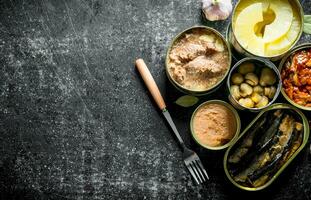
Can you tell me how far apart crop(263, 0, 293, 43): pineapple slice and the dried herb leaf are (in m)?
0.45

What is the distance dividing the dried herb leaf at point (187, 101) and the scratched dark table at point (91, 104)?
0.04 m

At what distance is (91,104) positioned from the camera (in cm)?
216

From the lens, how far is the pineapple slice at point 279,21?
6.20ft

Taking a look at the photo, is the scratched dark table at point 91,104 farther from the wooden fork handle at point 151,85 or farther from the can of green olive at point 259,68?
the can of green olive at point 259,68

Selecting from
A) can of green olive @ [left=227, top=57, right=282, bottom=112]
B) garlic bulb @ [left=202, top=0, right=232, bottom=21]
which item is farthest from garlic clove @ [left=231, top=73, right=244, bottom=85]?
garlic bulb @ [left=202, top=0, right=232, bottom=21]

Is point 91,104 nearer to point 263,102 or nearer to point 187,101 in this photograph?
point 187,101

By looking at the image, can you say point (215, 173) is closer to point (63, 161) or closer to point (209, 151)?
point (209, 151)

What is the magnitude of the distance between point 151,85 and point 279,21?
67 centimetres

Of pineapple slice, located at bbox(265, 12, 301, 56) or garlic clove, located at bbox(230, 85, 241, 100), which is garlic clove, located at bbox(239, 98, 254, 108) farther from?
Answer: pineapple slice, located at bbox(265, 12, 301, 56)

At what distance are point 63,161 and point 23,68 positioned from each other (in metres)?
0.53

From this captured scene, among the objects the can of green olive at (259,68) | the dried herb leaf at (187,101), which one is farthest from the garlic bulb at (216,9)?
the dried herb leaf at (187,101)

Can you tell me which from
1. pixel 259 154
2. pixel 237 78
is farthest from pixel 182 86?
pixel 259 154

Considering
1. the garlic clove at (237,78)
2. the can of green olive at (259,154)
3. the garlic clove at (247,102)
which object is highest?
the garlic clove at (237,78)

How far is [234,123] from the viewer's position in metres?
2.01
